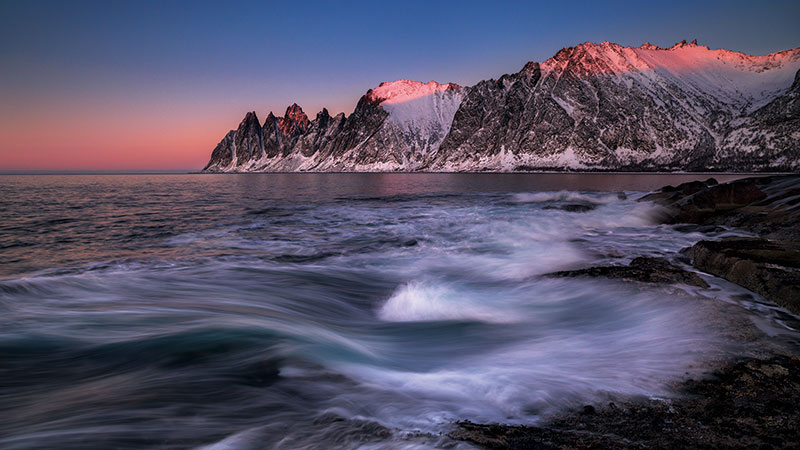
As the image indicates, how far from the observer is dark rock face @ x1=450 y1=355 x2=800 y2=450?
2514 millimetres

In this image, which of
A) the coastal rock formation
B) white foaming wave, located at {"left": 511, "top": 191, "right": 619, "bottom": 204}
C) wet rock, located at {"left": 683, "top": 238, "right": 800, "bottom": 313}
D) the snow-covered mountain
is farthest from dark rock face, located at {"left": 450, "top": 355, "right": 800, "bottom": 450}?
the snow-covered mountain

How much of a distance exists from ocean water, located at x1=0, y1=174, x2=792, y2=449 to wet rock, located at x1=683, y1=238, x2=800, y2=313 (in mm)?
300

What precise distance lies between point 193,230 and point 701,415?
52.1 feet

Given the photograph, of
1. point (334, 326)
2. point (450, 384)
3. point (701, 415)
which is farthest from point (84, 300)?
point (701, 415)

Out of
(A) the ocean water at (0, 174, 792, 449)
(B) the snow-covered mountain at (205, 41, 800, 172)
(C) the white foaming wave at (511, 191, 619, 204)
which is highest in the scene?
(B) the snow-covered mountain at (205, 41, 800, 172)

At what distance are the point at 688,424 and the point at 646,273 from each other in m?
5.01

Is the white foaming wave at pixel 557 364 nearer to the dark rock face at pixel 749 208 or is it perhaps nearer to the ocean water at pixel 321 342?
the ocean water at pixel 321 342

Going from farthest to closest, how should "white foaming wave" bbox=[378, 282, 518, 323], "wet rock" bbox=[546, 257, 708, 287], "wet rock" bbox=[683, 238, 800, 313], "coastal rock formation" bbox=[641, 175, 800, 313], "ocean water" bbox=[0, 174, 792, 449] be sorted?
"wet rock" bbox=[546, 257, 708, 287] < "white foaming wave" bbox=[378, 282, 518, 323] < "coastal rock formation" bbox=[641, 175, 800, 313] < "wet rock" bbox=[683, 238, 800, 313] < "ocean water" bbox=[0, 174, 792, 449]

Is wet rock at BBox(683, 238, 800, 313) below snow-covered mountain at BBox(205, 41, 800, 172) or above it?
below

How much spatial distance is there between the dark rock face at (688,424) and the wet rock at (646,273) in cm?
342

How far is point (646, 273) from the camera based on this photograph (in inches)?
279

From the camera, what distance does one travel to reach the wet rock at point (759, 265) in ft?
17.9

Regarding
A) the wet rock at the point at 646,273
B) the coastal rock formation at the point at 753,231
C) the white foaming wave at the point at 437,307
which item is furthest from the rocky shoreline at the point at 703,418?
the white foaming wave at the point at 437,307

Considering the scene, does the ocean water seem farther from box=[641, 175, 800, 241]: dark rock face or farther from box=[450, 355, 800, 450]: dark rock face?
box=[641, 175, 800, 241]: dark rock face
